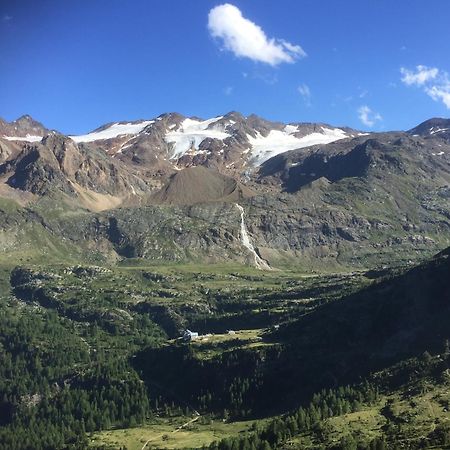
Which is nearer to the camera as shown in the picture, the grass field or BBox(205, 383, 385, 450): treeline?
BBox(205, 383, 385, 450): treeline

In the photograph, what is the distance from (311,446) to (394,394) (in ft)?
134

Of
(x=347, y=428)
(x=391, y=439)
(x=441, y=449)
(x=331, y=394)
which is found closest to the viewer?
(x=441, y=449)

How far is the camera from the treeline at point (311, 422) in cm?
16238

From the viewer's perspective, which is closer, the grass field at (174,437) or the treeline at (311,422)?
the treeline at (311,422)

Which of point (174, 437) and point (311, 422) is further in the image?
point (174, 437)

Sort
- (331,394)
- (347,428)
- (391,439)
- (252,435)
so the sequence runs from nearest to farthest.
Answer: (391,439), (347,428), (252,435), (331,394)

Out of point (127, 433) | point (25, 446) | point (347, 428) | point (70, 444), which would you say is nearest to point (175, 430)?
point (127, 433)

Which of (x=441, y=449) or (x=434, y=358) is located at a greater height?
(x=434, y=358)

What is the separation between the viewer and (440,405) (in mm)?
166750

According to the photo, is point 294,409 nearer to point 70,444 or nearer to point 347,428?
point 347,428

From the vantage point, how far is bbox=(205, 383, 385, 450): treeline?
162m

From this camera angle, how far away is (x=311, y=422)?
171625mm

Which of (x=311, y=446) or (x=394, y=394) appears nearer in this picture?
(x=311, y=446)

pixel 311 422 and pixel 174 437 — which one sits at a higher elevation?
pixel 174 437
